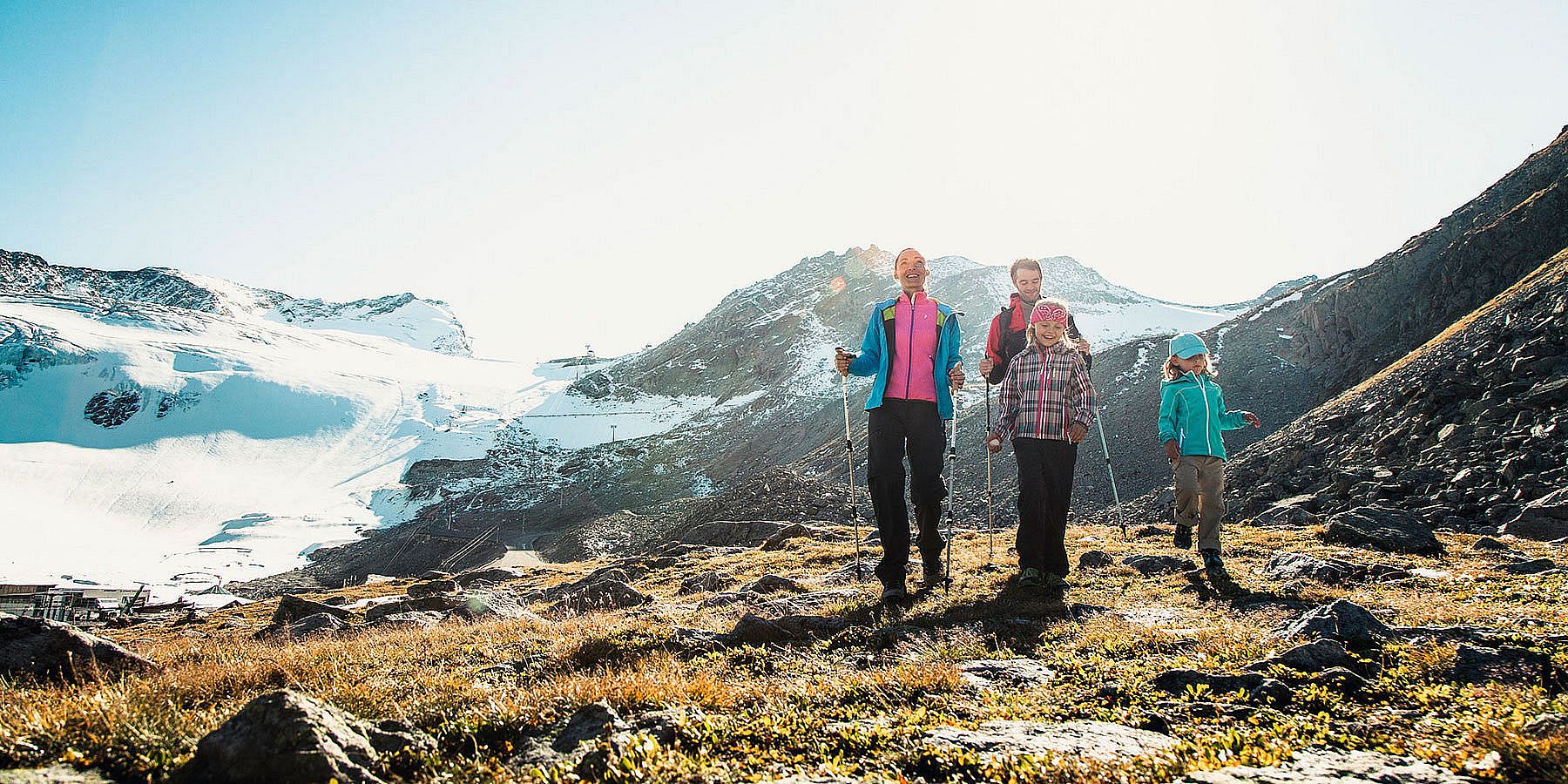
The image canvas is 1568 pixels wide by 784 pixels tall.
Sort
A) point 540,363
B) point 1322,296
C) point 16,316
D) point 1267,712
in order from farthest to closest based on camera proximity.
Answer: point 540,363
point 16,316
point 1322,296
point 1267,712

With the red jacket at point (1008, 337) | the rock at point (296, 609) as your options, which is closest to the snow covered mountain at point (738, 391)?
the rock at point (296, 609)

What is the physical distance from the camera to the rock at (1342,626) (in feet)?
12.0

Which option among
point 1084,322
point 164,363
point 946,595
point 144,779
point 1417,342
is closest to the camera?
point 144,779

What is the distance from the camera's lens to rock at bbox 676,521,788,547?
78.5 ft

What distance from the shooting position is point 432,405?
112m

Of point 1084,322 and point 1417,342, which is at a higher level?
point 1084,322

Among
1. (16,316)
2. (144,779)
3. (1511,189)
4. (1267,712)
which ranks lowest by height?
(1267,712)

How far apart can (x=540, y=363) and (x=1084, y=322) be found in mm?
133005

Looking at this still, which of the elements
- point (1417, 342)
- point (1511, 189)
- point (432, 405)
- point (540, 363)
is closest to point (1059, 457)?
point (1417, 342)

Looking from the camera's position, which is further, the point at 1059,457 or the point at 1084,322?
the point at 1084,322

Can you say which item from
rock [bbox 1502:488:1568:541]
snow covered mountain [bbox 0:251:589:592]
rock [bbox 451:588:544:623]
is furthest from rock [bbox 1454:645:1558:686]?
snow covered mountain [bbox 0:251:589:592]

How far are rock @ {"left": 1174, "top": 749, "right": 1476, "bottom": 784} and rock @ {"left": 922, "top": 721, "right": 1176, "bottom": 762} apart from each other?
263 millimetres

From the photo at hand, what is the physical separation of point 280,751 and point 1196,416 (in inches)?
346

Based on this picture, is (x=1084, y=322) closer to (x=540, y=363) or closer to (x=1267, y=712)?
(x=1267, y=712)
